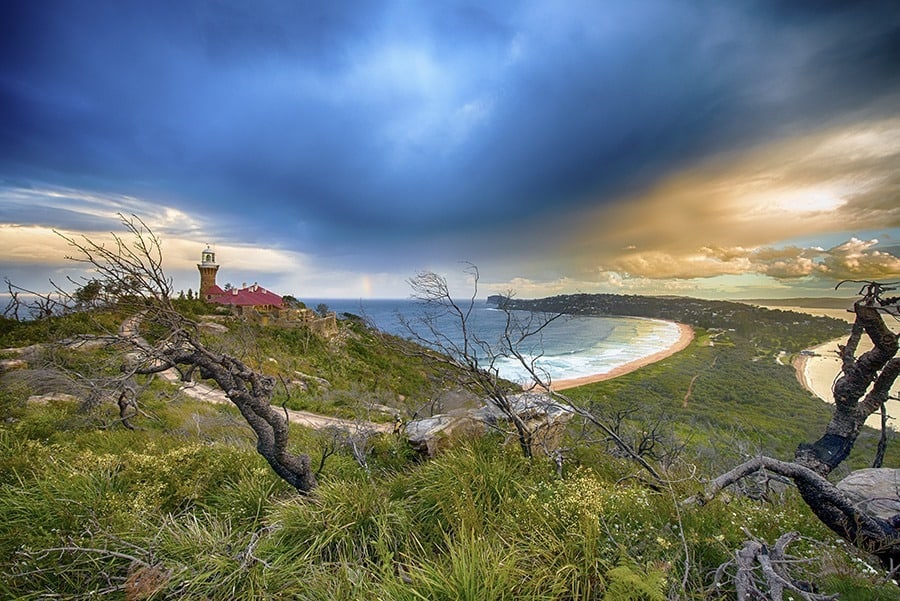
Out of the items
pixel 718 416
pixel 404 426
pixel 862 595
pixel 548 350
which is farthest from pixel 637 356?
pixel 862 595

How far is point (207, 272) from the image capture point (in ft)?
126

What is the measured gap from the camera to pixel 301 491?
16.6 feet

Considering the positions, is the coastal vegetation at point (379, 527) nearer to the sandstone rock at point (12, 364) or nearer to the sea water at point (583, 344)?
the sandstone rock at point (12, 364)

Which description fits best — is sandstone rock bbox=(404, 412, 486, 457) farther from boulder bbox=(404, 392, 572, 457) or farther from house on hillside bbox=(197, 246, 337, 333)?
house on hillside bbox=(197, 246, 337, 333)

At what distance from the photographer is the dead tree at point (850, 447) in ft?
10.8

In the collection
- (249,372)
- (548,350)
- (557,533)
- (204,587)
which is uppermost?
(249,372)

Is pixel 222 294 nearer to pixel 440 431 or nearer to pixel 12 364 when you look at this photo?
pixel 12 364

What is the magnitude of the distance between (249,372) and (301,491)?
1917mm

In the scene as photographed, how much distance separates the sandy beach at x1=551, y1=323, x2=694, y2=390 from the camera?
33816 mm

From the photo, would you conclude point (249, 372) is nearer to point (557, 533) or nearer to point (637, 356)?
point (557, 533)

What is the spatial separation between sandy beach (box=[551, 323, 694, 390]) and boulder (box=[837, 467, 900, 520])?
2685 cm

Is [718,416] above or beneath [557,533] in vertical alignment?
beneath

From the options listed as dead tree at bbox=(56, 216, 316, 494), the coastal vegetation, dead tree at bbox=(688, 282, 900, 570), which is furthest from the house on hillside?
dead tree at bbox=(688, 282, 900, 570)

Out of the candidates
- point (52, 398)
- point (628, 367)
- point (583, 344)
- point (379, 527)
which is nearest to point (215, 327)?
point (52, 398)
